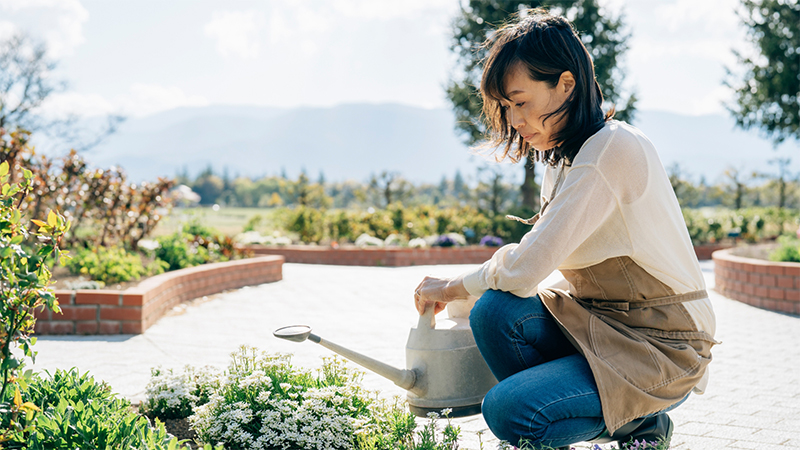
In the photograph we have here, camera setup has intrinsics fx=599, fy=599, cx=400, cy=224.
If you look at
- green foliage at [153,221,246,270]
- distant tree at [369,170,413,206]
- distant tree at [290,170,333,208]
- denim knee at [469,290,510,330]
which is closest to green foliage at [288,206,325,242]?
distant tree at [290,170,333,208]

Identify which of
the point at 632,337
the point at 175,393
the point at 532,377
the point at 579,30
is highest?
the point at 579,30

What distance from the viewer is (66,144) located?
23250 mm

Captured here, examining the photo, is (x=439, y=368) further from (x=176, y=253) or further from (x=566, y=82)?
(x=176, y=253)

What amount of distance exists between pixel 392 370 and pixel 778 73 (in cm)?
1502

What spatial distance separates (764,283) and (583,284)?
4.76 meters

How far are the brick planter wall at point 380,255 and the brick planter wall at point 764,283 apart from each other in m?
4.27

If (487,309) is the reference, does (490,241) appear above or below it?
below

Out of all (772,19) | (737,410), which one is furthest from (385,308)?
(772,19)

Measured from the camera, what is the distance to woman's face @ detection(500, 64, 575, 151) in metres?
1.67

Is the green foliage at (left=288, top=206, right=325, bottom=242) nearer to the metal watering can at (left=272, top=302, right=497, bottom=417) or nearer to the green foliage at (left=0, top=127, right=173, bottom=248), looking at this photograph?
the green foliage at (left=0, top=127, right=173, bottom=248)

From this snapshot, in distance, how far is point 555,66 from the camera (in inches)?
64.6

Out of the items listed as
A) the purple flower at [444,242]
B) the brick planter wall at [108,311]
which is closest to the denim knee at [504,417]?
the brick planter wall at [108,311]

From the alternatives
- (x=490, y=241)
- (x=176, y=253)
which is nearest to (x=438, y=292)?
(x=176, y=253)

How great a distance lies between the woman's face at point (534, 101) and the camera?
1.67m
